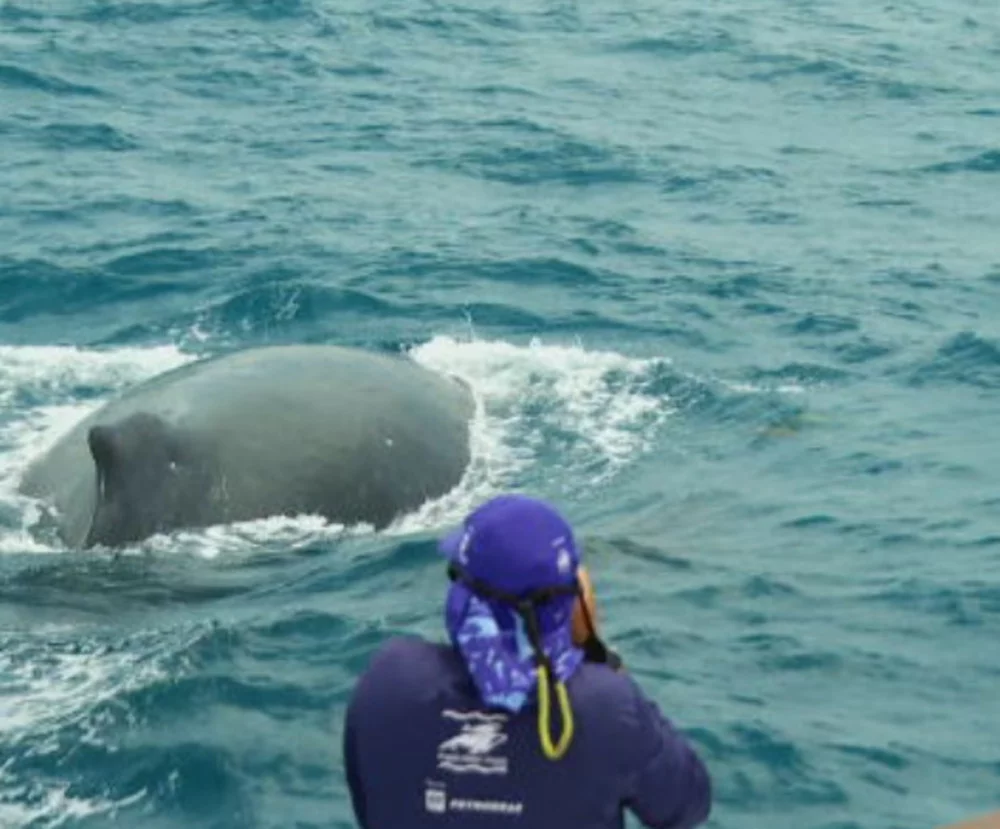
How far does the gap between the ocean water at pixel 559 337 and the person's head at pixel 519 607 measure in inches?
159

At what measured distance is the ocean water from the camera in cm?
1154

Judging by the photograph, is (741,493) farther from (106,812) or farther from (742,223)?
(742,223)

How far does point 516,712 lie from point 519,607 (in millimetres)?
316

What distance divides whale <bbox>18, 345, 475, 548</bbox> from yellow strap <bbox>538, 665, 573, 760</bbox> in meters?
7.64

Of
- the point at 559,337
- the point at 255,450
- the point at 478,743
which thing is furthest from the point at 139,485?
the point at 478,743

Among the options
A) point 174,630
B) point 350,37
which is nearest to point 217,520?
point 174,630

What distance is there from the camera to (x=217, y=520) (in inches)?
567

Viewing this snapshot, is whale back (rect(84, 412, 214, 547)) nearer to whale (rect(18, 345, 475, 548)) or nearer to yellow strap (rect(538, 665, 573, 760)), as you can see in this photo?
whale (rect(18, 345, 475, 548))

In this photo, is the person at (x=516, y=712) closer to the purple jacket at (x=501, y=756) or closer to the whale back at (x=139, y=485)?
the purple jacket at (x=501, y=756)

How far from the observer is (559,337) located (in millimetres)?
21000

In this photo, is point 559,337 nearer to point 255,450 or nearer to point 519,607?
point 255,450

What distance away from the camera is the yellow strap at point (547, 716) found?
→ 647cm

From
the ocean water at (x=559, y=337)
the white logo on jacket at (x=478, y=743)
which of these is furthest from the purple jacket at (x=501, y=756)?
the ocean water at (x=559, y=337)

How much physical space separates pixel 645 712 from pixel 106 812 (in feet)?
15.3
